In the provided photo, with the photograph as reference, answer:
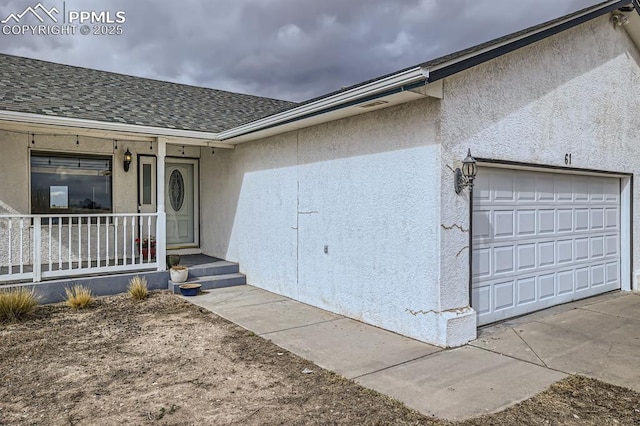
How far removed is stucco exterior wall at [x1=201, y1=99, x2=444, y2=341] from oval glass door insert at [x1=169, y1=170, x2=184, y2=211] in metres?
2.17

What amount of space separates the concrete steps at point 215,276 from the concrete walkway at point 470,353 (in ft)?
4.69

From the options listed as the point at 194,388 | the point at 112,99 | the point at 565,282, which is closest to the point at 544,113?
the point at 565,282

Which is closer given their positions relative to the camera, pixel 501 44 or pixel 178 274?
pixel 501 44

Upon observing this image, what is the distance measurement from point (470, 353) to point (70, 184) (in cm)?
850

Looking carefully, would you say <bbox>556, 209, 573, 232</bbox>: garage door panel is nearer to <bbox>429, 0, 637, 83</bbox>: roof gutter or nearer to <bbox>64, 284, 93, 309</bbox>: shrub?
<bbox>429, 0, 637, 83</bbox>: roof gutter

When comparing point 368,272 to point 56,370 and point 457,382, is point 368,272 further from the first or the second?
point 56,370

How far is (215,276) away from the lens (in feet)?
30.7

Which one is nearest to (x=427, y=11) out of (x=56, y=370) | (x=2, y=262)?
(x=56, y=370)

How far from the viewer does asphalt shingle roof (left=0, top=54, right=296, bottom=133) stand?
7.98m

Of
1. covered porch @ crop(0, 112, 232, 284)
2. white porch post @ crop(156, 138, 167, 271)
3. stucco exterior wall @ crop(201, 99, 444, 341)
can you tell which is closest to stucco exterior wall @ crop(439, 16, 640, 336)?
stucco exterior wall @ crop(201, 99, 444, 341)

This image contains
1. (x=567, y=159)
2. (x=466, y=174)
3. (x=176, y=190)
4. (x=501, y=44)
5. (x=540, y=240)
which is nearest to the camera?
(x=466, y=174)

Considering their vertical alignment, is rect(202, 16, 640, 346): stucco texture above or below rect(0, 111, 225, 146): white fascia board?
below

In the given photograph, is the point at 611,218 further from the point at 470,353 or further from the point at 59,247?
the point at 59,247

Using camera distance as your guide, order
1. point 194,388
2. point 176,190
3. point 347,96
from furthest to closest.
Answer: point 176,190 < point 347,96 < point 194,388
